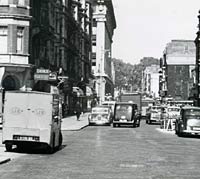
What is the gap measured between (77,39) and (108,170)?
58.0 m

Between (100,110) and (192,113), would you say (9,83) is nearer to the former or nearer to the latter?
(100,110)

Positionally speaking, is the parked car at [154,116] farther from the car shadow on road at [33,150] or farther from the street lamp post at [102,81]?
the street lamp post at [102,81]

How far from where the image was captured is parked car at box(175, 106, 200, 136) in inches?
1304

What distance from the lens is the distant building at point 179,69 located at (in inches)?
4621

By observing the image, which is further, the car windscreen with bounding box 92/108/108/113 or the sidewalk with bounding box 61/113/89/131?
the car windscreen with bounding box 92/108/108/113

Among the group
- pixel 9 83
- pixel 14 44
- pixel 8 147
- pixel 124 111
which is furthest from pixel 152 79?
pixel 8 147

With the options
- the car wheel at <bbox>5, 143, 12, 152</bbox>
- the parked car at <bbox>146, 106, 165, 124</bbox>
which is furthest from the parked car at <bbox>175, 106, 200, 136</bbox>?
the parked car at <bbox>146, 106, 165, 124</bbox>

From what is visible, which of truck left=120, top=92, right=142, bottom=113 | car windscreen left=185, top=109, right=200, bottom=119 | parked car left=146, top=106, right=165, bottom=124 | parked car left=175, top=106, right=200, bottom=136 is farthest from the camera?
truck left=120, top=92, right=142, bottom=113

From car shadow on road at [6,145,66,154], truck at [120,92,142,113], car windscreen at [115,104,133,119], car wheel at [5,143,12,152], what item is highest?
truck at [120,92,142,113]

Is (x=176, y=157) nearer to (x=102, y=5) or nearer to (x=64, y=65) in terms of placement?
(x=64, y=65)

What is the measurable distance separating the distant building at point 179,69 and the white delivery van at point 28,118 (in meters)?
98.2

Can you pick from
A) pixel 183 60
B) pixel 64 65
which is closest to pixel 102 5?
pixel 183 60

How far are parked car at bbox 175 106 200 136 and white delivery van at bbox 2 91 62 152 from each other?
52.1ft

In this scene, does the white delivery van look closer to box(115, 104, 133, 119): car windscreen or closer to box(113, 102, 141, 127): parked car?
box(113, 102, 141, 127): parked car
